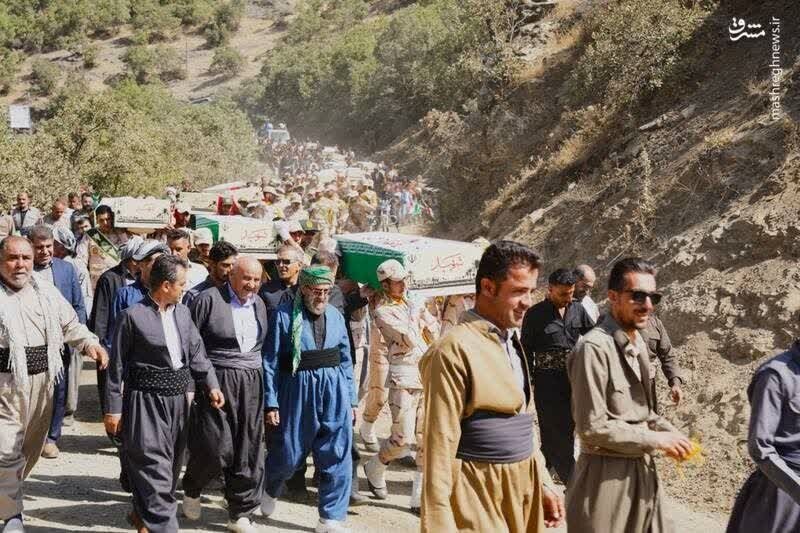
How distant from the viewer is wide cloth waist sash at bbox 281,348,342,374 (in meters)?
7.00

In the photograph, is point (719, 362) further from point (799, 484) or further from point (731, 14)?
point (731, 14)

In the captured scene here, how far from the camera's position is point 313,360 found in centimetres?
702

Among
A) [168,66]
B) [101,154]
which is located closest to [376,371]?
[101,154]

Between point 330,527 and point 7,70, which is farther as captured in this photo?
point 7,70

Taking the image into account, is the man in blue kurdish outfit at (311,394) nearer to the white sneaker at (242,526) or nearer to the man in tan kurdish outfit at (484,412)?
the white sneaker at (242,526)

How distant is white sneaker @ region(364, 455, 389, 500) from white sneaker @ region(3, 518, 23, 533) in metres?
2.82

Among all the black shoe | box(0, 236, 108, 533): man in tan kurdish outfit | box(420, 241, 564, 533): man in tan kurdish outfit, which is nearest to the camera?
box(420, 241, 564, 533): man in tan kurdish outfit

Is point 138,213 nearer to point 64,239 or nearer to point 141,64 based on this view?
point 64,239

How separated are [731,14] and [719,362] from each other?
32.5 ft

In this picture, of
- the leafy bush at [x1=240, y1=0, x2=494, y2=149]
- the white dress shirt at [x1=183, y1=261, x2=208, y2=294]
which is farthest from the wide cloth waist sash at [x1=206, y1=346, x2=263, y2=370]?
the leafy bush at [x1=240, y1=0, x2=494, y2=149]

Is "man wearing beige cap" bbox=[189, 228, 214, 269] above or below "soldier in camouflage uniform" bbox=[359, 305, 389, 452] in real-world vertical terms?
above

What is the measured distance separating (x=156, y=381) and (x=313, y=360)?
1.15 m

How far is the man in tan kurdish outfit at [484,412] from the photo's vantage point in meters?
3.87

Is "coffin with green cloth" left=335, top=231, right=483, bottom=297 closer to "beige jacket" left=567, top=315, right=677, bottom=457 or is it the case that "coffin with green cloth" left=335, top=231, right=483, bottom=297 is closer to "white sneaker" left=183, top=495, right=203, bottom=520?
"white sneaker" left=183, top=495, right=203, bottom=520
